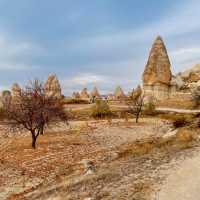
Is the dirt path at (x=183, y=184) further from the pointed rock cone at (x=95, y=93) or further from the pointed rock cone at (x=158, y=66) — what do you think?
the pointed rock cone at (x=95, y=93)

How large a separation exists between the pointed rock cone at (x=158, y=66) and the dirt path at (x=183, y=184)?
6741 centimetres

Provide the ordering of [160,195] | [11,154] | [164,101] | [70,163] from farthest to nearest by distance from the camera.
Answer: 1. [164,101]
2. [11,154]
3. [70,163]
4. [160,195]

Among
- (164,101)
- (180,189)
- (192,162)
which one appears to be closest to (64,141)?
(192,162)

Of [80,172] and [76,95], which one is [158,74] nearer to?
[76,95]

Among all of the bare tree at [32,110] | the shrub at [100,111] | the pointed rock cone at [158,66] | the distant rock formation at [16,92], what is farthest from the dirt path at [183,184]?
the pointed rock cone at [158,66]

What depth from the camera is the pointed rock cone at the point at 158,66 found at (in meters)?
81.1

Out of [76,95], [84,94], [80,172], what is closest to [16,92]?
[84,94]

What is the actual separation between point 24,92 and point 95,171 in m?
12.8

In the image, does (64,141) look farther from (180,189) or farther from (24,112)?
(180,189)

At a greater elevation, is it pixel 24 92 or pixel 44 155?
pixel 24 92

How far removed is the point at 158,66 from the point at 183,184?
7183 centimetres

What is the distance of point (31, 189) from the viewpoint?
14.8 meters

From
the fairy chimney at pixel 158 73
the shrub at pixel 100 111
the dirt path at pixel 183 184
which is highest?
the fairy chimney at pixel 158 73

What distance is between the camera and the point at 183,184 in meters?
11.7
